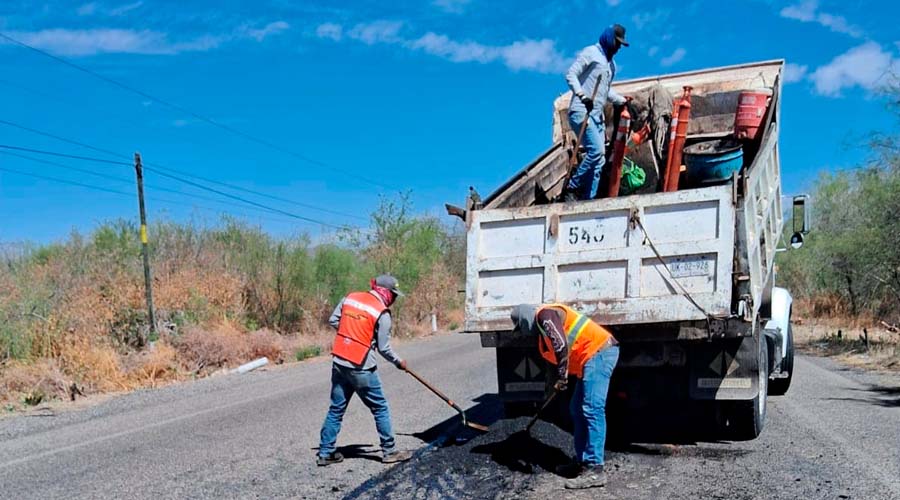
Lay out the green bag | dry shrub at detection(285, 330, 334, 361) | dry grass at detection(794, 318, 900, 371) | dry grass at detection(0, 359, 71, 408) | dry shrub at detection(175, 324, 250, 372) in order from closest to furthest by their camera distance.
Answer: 1. the green bag
2. dry grass at detection(0, 359, 71, 408)
3. dry grass at detection(794, 318, 900, 371)
4. dry shrub at detection(175, 324, 250, 372)
5. dry shrub at detection(285, 330, 334, 361)

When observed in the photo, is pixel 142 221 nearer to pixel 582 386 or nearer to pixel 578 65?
pixel 578 65

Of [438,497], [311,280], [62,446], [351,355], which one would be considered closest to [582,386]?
[438,497]

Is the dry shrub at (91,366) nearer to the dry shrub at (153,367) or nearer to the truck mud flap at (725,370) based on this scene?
the dry shrub at (153,367)

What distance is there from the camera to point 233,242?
25281mm

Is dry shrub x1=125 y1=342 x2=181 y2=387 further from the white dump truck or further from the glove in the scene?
the glove

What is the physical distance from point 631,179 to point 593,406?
2.62 m

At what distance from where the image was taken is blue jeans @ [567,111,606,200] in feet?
24.7

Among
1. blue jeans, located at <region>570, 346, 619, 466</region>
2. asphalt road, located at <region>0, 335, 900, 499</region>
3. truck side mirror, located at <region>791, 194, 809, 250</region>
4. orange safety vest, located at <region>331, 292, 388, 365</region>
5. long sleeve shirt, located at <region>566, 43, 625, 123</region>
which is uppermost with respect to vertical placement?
long sleeve shirt, located at <region>566, 43, 625, 123</region>

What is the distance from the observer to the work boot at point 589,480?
18.6 feet

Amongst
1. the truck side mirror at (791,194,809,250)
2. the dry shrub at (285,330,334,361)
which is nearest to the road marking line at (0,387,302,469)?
the truck side mirror at (791,194,809,250)

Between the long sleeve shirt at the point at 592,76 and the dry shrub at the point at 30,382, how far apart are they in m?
9.58

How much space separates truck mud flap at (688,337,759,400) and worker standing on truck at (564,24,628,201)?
1.78 m

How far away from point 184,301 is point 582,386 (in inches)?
606

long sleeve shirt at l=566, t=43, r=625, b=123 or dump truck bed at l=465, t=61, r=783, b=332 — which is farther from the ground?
long sleeve shirt at l=566, t=43, r=625, b=123
